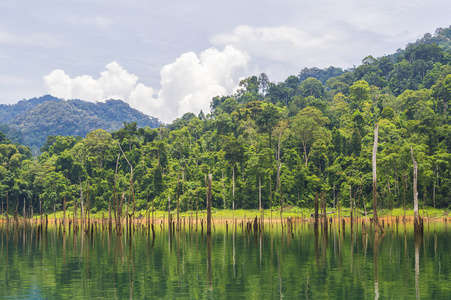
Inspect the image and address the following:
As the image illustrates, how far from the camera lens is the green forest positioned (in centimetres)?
7803

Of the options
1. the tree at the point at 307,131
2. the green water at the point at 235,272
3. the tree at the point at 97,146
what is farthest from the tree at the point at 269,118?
the green water at the point at 235,272

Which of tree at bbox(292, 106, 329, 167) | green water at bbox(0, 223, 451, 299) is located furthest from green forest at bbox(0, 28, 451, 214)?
green water at bbox(0, 223, 451, 299)

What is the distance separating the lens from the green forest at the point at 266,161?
78.0 metres

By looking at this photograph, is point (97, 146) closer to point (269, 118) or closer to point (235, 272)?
point (269, 118)

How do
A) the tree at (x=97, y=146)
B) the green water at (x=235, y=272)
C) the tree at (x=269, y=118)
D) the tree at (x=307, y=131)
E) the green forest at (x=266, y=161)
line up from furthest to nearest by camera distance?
1. the tree at (x=97, y=146)
2. the tree at (x=269, y=118)
3. the tree at (x=307, y=131)
4. the green forest at (x=266, y=161)
5. the green water at (x=235, y=272)

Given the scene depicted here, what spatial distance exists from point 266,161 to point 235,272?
65.7 meters

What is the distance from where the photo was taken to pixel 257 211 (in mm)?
86625

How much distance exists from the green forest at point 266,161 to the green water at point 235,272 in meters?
39.0

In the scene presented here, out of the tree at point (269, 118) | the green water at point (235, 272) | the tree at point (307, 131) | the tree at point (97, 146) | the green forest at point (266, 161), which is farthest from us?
the tree at point (97, 146)

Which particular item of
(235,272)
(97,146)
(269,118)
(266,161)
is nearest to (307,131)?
(269,118)

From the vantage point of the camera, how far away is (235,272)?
2391 centimetres

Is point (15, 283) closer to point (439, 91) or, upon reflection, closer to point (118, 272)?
point (118, 272)

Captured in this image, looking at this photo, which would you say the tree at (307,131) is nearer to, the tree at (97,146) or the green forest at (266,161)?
the green forest at (266,161)

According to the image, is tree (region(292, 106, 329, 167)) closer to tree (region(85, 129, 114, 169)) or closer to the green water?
tree (region(85, 129, 114, 169))
